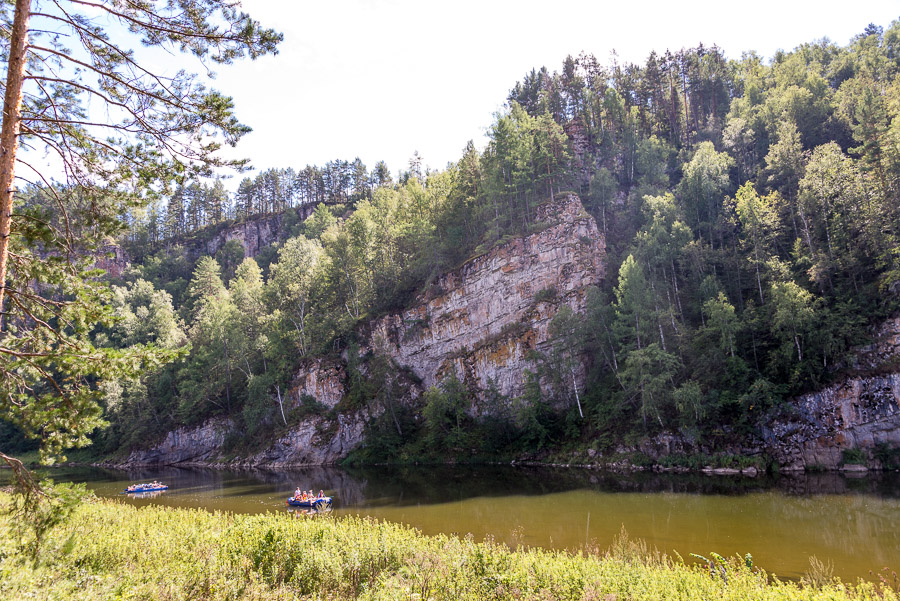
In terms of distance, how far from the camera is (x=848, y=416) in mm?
28312

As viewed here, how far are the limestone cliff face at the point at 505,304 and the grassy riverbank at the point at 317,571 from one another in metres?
32.0

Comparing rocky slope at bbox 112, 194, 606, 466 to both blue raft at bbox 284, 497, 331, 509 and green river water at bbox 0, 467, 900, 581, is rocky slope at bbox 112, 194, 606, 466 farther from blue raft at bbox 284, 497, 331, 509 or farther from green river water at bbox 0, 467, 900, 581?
blue raft at bbox 284, 497, 331, 509

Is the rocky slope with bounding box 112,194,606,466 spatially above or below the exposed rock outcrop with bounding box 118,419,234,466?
above

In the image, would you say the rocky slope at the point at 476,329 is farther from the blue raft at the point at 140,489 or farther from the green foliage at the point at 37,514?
the green foliage at the point at 37,514

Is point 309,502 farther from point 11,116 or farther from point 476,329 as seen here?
point 476,329

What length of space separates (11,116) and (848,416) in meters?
39.2

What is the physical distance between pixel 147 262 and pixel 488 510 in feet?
311

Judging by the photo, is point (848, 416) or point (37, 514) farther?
point (848, 416)

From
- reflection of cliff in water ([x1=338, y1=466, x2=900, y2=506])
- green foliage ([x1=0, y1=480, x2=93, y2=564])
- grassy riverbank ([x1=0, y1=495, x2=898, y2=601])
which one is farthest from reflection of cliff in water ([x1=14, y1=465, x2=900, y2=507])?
green foliage ([x1=0, y1=480, x2=93, y2=564])

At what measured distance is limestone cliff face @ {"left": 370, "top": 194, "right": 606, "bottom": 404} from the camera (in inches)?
1751

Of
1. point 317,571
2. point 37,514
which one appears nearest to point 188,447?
point 317,571

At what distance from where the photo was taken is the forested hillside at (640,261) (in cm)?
3353

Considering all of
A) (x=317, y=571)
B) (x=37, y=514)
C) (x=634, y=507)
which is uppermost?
(x=37, y=514)

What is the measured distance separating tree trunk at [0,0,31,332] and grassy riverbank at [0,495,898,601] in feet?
15.5
